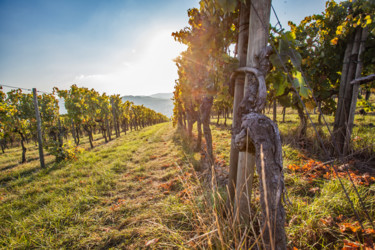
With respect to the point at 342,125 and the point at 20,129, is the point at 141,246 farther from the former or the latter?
the point at 20,129

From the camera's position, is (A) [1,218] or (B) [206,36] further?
(A) [1,218]

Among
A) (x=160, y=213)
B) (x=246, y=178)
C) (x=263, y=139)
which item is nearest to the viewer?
(x=263, y=139)

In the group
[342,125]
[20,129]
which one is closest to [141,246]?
[342,125]

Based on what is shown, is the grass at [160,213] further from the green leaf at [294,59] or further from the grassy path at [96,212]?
the green leaf at [294,59]

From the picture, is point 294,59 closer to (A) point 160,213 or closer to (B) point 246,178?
(B) point 246,178

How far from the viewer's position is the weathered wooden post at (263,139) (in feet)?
3.40

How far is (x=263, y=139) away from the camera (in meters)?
1.06

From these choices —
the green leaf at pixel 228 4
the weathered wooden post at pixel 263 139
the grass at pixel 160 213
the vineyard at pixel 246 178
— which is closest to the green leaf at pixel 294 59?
the vineyard at pixel 246 178

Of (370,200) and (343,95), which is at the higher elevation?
(343,95)

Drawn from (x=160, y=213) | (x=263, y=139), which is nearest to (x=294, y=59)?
(x=263, y=139)

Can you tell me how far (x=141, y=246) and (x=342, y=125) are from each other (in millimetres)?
6948

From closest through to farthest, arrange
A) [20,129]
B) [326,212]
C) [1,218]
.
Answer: [326,212] → [1,218] → [20,129]

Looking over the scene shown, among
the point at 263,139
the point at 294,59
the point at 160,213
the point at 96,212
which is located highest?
the point at 294,59

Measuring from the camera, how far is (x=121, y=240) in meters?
2.65
